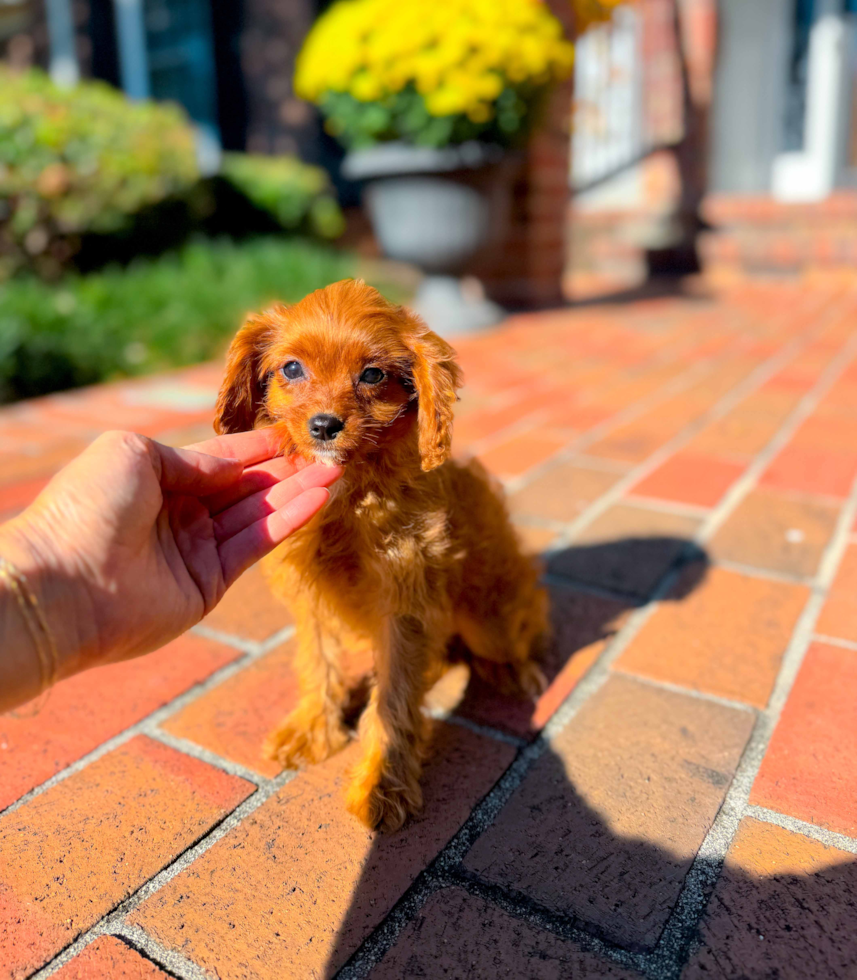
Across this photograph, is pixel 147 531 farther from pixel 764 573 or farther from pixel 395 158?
pixel 395 158

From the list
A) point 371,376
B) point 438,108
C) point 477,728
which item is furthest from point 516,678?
point 438,108

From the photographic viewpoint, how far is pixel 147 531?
1709 millimetres

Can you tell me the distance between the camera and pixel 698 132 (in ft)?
38.2

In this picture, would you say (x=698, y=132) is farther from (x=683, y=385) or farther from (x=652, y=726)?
(x=652, y=726)

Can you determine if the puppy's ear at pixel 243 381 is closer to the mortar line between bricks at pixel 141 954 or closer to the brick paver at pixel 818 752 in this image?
the mortar line between bricks at pixel 141 954

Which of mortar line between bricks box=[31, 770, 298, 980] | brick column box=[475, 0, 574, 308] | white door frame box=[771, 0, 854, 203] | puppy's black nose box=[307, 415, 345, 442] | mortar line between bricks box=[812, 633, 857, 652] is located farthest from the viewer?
white door frame box=[771, 0, 854, 203]

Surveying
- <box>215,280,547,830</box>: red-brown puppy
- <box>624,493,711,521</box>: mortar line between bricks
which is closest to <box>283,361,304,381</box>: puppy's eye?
<box>215,280,547,830</box>: red-brown puppy

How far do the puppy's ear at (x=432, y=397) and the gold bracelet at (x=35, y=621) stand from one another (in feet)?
2.72

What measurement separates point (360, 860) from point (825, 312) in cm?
781

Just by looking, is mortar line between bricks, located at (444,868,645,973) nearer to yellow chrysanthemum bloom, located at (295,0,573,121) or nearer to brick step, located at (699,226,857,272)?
yellow chrysanthemum bloom, located at (295,0,573,121)

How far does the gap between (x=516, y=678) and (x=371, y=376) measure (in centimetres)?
104

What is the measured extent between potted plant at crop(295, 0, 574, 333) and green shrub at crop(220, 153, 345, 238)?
1.80 m

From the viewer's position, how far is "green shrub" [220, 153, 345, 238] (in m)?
9.03

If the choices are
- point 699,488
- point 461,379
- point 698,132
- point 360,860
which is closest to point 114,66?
point 698,132
